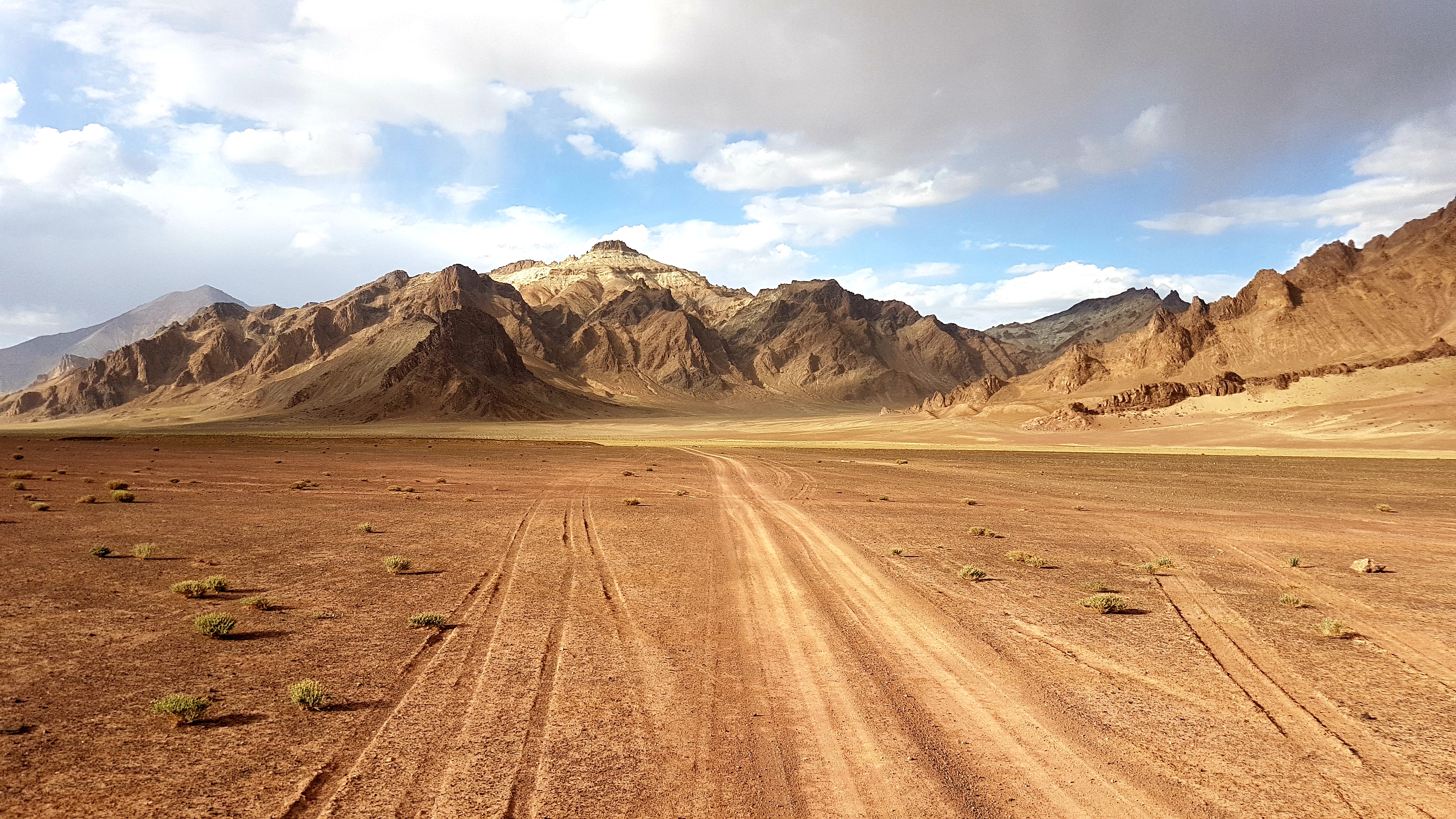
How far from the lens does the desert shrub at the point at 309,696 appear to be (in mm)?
7039

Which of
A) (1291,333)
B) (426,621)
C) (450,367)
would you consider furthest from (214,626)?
(450,367)

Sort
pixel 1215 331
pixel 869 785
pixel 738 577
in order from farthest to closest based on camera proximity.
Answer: pixel 1215 331
pixel 738 577
pixel 869 785

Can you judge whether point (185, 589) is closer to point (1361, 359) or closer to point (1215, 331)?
point (1361, 359)

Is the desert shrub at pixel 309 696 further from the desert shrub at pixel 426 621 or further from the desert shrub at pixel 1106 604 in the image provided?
the desert shrub at pixel 1106 604

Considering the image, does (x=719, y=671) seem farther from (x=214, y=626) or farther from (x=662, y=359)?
(x=662, y=359)

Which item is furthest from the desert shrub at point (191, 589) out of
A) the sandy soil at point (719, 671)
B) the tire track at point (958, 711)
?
the tire track at point (958, 711)

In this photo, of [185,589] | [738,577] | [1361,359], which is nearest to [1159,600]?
[738,577]

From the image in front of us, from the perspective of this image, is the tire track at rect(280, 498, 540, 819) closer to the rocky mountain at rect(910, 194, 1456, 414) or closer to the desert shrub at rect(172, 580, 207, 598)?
the desert shrub at rect(172, 580, 207, 598)

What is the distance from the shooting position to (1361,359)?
266ft

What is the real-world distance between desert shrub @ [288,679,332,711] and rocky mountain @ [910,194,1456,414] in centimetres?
9135

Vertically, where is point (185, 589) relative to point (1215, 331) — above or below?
below

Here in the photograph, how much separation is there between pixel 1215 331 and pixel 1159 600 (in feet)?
356

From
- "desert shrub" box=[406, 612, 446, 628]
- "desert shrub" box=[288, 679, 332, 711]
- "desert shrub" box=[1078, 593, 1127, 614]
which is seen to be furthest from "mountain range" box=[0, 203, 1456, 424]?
"desert shrub" box=[288, 679, 332, 711]

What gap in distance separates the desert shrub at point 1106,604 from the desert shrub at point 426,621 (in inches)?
392
